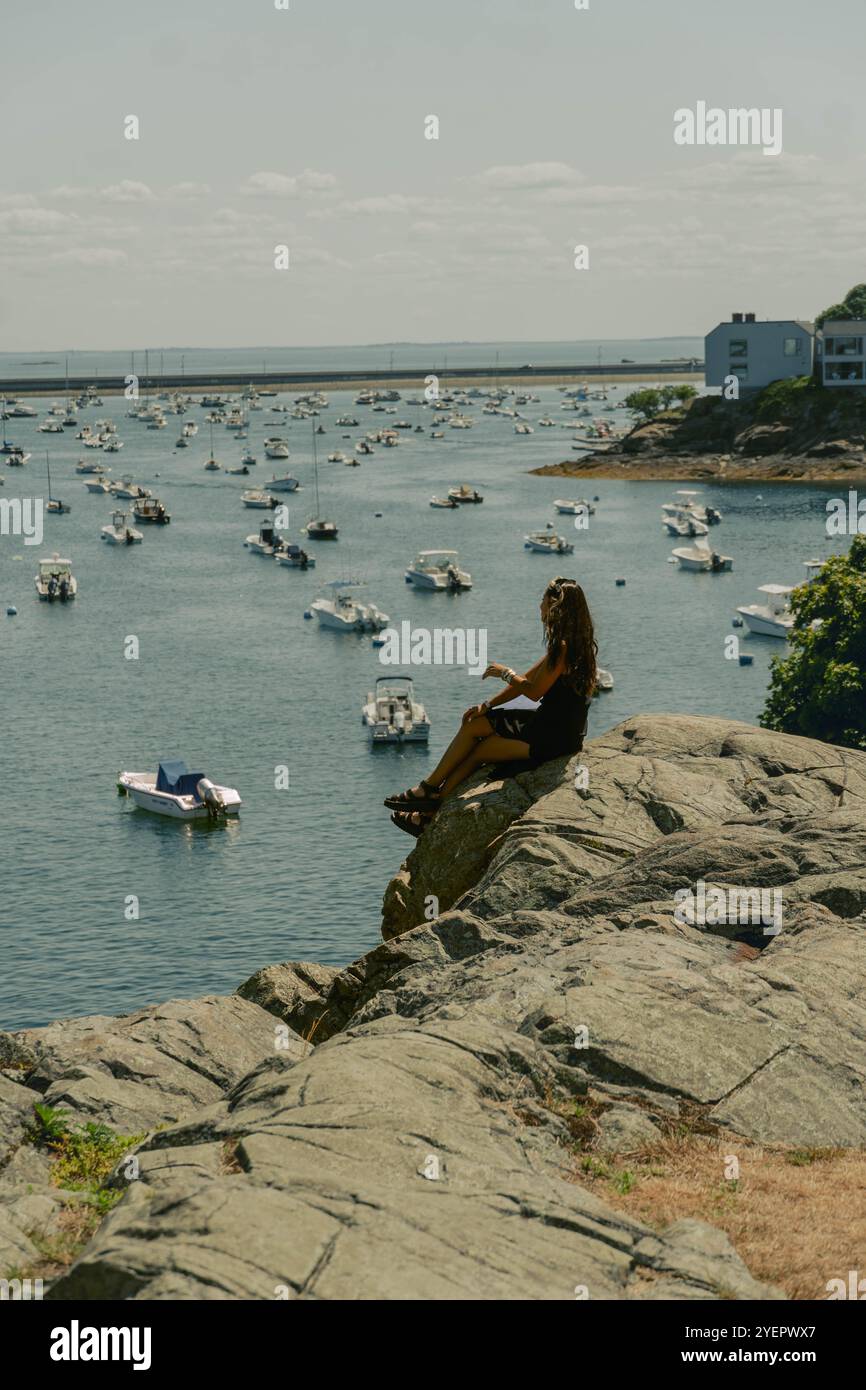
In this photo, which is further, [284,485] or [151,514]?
[284,485]

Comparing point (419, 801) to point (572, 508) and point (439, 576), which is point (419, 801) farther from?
point (572, 508)

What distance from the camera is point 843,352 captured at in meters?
172

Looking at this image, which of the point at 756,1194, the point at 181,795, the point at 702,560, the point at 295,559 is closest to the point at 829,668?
the point at 181,795

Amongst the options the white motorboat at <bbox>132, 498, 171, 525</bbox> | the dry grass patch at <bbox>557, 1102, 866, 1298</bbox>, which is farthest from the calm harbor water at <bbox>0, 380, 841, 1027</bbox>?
the dry grass patch at <bbox>557, 1102, 866, 1298</bbox>

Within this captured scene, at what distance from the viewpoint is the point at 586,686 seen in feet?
61.6

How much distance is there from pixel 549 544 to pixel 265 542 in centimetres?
2417

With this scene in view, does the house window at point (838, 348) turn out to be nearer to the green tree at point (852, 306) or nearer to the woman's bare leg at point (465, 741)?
the green tree at point (852, 306)

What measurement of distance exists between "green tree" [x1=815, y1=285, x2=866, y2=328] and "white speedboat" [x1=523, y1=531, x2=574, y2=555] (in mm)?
78254

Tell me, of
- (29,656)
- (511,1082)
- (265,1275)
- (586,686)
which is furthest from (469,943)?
(29,656)

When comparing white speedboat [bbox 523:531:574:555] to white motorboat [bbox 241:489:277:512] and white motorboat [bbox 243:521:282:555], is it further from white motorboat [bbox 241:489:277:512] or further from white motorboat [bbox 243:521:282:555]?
white motorboat [bbox 241:489:277:512]

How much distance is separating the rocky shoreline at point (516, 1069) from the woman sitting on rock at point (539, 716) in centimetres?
41

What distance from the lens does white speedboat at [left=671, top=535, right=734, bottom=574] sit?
11825cm
